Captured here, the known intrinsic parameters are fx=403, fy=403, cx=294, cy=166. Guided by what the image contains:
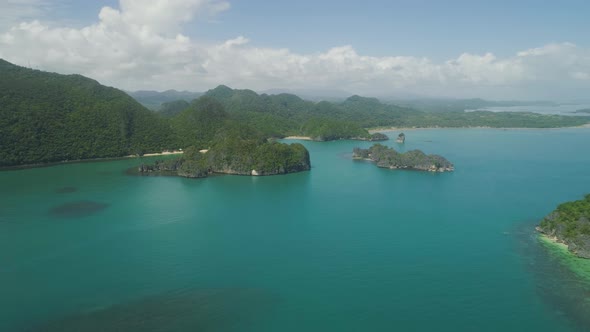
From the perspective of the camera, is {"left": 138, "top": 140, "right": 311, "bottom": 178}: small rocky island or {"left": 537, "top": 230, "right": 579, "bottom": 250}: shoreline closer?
{"left": 537, "top": 230, "right": 579, "bottom": 250}: shoreline

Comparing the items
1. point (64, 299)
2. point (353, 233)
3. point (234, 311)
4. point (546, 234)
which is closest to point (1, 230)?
point (64, 299)

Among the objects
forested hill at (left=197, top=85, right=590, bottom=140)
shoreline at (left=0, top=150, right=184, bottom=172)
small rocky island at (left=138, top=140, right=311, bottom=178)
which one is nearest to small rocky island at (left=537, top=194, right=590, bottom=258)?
small rocky island at (left=138, top=140, right=311, bottom=178)

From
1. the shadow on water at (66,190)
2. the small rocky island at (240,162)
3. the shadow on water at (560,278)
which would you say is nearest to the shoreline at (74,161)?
the small rocky island at (240,162)

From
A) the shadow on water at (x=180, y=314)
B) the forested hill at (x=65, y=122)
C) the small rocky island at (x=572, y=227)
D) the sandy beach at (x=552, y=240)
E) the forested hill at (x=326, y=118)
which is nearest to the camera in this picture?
the shadow on water at (x=180, y=314)

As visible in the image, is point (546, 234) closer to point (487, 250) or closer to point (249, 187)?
point (487, 250)

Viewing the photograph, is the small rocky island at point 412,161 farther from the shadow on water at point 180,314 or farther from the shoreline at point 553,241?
the shadow on water at point 180,314

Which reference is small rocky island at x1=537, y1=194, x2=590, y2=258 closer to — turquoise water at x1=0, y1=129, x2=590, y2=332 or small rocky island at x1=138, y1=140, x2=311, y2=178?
turquoise water at x1=0, y1=129, x2=590, y2=332

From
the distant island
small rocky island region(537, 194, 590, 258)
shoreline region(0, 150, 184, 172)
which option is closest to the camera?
small rocky island region(537, 194, 590, 258)
